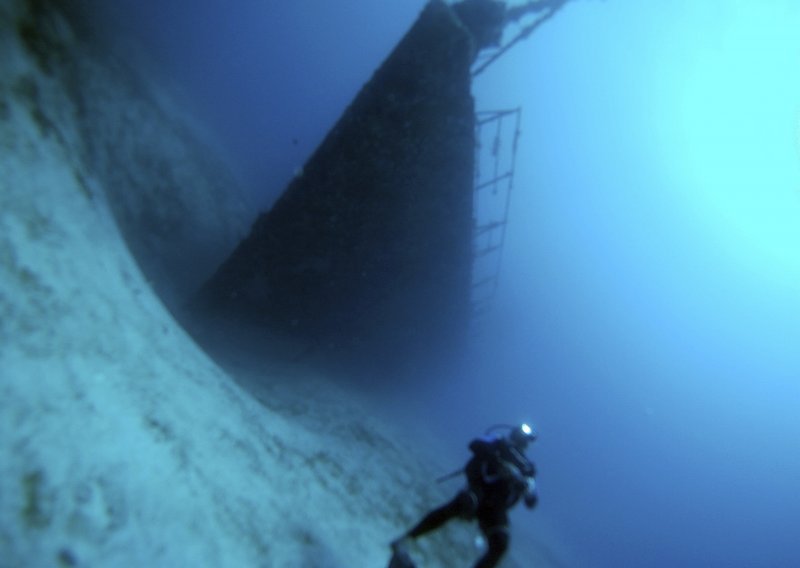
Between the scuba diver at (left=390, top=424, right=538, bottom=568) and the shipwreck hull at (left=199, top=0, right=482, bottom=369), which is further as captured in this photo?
the shipwreck hull at (left=199, top=0, right=482, bottom=369)

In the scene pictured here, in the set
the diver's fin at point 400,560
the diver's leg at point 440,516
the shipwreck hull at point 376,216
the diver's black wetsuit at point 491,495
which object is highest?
the shipwreck hull at point 376,216

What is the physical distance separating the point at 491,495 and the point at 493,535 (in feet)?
0.87

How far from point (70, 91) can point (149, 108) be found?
15.7 feet

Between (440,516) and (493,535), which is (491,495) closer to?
(493,535)

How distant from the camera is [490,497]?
3.82 meters

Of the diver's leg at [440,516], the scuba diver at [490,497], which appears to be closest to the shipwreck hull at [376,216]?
the scuba diver at [490,497]

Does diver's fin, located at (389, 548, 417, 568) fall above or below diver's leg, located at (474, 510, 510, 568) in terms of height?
below

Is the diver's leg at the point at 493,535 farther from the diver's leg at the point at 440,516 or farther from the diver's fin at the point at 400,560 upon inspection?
the diver's fin at the point at 400,560

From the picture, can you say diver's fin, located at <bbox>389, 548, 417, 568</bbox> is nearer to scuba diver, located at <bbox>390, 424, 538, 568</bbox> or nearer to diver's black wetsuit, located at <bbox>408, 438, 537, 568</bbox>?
scuba diver, located at <bbox>390, 424, 538, 568</bbox>

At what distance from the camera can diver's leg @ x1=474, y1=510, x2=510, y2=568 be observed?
3.60m

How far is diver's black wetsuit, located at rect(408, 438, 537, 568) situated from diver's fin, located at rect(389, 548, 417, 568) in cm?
19

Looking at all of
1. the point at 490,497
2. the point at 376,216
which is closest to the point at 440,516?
the point at 490,497

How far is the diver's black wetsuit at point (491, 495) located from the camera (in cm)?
367

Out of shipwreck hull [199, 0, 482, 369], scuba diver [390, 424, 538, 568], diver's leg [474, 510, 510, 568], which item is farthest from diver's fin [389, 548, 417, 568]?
shipwreck hull [199, 0, 482, 369]
